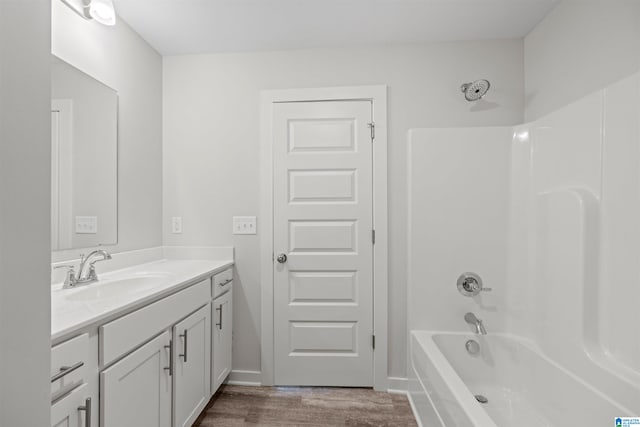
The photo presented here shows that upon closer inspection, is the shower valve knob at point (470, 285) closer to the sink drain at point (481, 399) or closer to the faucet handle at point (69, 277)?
the sink drain at point (481, 399)

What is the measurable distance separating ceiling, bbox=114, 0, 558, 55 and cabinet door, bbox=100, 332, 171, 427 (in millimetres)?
1881

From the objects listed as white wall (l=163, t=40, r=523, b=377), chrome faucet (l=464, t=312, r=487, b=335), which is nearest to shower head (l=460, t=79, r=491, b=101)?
white wall (l=163, t=40, r=523, b=377)

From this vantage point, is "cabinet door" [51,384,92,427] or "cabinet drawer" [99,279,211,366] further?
"cabinet drawer" [99,279,211,366]

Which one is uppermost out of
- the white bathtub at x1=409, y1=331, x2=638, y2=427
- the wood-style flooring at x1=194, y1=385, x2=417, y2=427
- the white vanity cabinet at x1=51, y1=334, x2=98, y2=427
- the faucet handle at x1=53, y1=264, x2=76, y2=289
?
the faucet handle at x1=53, y1=264, x2=76, y2=289

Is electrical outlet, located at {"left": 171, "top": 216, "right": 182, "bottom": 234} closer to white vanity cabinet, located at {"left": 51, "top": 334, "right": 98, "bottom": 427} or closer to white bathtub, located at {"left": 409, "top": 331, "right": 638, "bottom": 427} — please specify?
white vanity cabinet, located at {"left": 51, "top": 334, "right": 98, "bottom": 427}

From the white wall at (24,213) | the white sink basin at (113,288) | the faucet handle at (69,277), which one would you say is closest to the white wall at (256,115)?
the white sink basin at (113,288)

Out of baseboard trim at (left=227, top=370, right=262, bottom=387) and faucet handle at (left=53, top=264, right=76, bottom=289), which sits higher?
faucet handle at (left=53, top=264, right=76, bottom=289)

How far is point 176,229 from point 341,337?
58.1 inches

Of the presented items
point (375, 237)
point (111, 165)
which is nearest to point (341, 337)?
point (375, 237)

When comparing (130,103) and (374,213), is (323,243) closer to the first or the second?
(374,213)

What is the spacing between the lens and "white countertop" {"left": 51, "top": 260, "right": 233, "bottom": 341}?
1004mm

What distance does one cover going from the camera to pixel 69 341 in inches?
37.0

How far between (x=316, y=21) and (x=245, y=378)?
8.30 ft

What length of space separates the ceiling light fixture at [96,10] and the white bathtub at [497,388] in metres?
2.49
